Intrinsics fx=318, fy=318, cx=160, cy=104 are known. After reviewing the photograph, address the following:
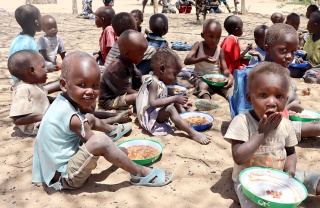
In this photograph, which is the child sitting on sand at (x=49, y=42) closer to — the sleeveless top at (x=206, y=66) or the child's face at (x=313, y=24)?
the sleeveless top at (x=206, y=66)

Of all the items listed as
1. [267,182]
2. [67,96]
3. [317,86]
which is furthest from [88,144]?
[317,86]

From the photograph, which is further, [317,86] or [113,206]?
[317,86]

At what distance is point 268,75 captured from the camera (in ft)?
6.17

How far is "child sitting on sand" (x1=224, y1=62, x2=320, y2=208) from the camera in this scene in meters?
1.86

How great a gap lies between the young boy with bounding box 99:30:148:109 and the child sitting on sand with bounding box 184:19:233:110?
0.95 metres

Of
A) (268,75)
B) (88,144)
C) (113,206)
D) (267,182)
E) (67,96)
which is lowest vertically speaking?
(113,206)

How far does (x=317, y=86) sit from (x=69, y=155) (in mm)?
3890

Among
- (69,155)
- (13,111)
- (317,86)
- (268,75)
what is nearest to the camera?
(268,75)

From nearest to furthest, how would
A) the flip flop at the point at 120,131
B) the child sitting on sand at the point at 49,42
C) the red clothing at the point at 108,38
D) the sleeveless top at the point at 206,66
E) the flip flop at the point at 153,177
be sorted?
the flip flop at the point at 153,177 < the flip flop at the point at 120,131 < the sleeveless top at the point at 206,66 < the red clothing at the point at 108,38 < the child sitting on sand at the point at 49,42

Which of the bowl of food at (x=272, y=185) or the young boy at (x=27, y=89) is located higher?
the young boy at (x=27, y=89)

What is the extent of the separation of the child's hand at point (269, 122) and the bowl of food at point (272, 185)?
27 centimetres

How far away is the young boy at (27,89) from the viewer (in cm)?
287

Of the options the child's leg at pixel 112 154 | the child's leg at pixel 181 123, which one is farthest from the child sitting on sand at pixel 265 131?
the child's leg at pixel 181 123

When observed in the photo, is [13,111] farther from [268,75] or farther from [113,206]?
[268,75]
